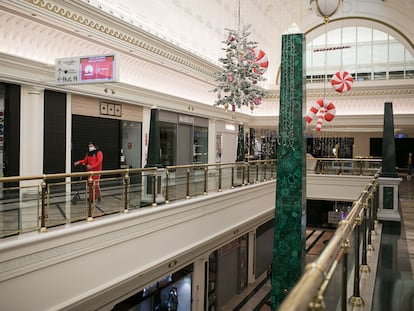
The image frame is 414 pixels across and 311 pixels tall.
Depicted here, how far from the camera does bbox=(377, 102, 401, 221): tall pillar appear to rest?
697cm

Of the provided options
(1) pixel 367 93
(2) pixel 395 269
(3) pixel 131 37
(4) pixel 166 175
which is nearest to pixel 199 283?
(4) pixel 166 175

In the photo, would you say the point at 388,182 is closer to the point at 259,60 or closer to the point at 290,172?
the point at 290,172

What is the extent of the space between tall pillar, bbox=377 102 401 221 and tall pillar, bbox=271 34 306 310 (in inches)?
85.2

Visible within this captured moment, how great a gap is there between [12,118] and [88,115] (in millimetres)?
2048

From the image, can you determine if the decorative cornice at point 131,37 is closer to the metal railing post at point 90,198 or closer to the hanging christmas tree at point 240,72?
the hanging christmas tree at point 240,72

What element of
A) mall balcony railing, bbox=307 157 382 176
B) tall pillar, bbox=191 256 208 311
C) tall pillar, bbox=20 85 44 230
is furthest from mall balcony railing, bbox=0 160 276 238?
mall balcony railing, bbox=307 157 382 176

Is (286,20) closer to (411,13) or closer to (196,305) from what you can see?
(411,13)

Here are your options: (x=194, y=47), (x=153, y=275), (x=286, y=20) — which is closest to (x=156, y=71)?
(x=194, y=47)

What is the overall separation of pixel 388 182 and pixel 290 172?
261 centimetres

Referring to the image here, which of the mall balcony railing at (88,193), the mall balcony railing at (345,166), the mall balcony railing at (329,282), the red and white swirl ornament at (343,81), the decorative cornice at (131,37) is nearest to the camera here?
the mall balcony railing at (329,282)

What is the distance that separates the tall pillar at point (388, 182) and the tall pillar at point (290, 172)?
7.10 ft

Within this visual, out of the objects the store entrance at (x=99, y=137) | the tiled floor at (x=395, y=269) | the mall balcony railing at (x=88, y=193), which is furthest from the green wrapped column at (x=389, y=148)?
the store entrance at (x=99, y=137)

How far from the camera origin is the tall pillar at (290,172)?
5.50 metres

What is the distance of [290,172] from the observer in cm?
572
